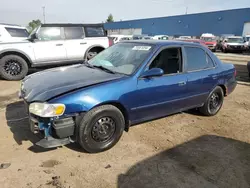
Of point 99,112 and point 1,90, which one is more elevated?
point 99,112

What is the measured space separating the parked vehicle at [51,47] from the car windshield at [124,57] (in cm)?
418

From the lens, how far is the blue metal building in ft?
120

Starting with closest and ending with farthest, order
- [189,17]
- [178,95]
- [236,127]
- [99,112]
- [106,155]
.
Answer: [99,112] → [106,155] → [178,95] → [236,127] → [189,17]

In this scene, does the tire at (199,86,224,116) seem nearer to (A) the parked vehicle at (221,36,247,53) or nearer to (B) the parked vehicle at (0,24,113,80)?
(B) the parked vehicle at (0,24,113,80)

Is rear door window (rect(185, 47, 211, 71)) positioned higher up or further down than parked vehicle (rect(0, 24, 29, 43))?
further down

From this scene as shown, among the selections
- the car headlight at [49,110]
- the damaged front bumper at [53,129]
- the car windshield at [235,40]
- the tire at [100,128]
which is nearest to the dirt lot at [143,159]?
the tire at [100,128]

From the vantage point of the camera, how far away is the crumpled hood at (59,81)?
9.48 feet

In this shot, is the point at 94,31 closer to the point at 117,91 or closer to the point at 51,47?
the point at 51,47

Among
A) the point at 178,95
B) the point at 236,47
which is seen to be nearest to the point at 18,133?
the point at 178,95

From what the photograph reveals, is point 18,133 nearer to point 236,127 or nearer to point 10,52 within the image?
point 236,127

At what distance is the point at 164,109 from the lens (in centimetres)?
384

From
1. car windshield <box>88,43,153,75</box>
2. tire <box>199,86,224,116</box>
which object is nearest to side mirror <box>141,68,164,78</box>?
car windshield <box>88,43,153,75</box>

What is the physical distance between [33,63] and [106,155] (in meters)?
5.66

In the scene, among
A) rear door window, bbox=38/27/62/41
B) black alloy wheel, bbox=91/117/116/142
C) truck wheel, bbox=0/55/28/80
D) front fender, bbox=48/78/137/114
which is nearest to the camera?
front fender, bbox=48/78/137/114
